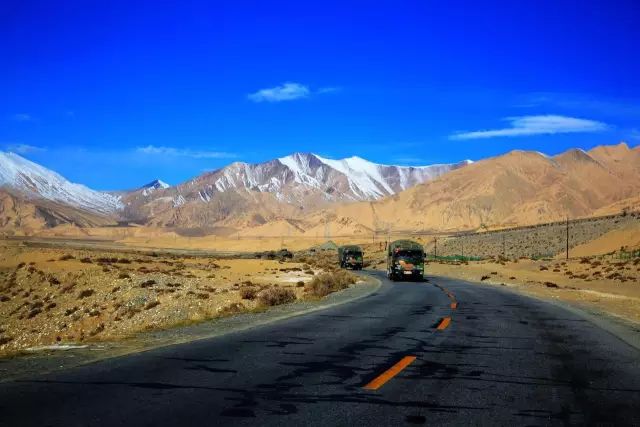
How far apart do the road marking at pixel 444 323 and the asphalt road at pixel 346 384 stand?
1.05 meters

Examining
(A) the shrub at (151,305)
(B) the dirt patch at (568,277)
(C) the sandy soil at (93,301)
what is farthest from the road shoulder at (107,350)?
(B) the dirt patch at (568,277)

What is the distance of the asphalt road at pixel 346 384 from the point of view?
6207 mm

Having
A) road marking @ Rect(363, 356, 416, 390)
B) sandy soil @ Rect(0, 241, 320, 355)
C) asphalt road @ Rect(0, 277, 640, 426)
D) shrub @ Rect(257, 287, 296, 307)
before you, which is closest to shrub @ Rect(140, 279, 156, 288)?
sandy soil @ Rect(0, 241, 320, 355)

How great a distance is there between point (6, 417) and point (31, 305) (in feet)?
113

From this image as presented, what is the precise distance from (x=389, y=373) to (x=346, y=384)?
0.89m

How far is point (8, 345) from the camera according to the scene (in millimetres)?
28859

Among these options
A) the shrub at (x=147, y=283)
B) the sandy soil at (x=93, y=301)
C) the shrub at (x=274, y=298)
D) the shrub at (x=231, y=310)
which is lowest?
the sandy soil at (x=93, y=301)

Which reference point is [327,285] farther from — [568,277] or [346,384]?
[568,277]

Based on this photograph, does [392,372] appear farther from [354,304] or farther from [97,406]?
[354,304]

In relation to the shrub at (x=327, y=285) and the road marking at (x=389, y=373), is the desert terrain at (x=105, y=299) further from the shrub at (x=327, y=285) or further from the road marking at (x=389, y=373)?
the road marking at (x=389, y=373)

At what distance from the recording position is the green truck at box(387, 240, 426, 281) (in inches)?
1736

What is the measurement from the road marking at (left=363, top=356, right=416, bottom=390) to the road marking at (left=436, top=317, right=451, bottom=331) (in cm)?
443

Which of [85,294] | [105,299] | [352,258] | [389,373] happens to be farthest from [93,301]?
[352,258]

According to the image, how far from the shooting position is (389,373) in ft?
27.3
